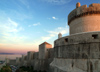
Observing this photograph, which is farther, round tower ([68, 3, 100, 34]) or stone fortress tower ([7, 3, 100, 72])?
round tower ([68, 3, 100, 34])

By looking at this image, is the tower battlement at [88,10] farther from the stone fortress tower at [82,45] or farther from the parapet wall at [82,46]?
the parapet wall at [82,46]

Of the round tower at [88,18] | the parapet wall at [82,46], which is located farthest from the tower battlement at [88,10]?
the parapet wall at [82,46]

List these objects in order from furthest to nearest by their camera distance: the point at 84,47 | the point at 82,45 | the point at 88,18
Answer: the point at 88,18
the point at 82,45
the point at 84,47

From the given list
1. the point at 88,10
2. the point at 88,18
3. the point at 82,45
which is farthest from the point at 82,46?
the point at 88,10

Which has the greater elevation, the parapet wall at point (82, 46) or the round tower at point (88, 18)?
the round tower at point (88, 18)

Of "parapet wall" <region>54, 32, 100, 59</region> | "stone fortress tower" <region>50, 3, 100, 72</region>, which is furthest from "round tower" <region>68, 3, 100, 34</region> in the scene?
"parapet wall" <region>54, 32, 100, 59</region>

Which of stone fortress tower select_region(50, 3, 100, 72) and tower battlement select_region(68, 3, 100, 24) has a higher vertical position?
tower battlement select_region(68, 3, 100, 24)

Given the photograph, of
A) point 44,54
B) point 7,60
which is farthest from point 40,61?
point 7,60

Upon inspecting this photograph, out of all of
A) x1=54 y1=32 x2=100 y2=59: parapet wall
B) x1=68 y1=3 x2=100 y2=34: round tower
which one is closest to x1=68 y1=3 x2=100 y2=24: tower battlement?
x1=68 y1=3 x2=100 y2=34: round tower

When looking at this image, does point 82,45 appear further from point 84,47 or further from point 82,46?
point 84,47

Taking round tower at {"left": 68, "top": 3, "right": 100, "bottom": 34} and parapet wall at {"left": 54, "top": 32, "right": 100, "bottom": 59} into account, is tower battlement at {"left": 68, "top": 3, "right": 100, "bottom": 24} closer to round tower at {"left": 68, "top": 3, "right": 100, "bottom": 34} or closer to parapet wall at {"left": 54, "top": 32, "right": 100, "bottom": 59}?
round tower at {"left": 68, "top": 3, "right": 100, "bottom": 34}

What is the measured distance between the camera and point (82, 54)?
5.49 m

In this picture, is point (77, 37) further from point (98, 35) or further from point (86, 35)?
point (98, 35)

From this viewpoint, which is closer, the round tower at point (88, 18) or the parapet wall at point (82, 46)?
the parapet wall at point (82, 46)
